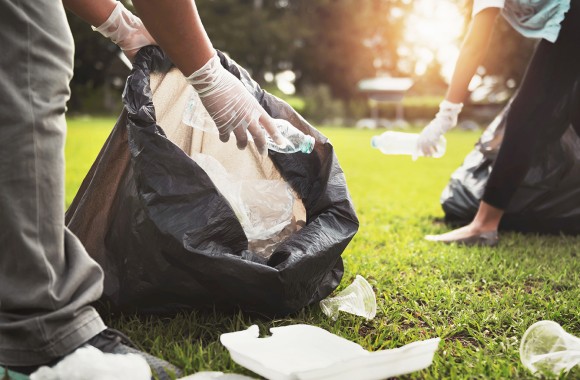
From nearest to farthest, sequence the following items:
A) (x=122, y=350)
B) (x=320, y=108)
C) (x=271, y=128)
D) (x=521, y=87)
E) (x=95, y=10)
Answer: (x=122, y=350) < (x=271, y=128) < (x=95, y=10) < (x=521, y=87) < (x=320, y=108)

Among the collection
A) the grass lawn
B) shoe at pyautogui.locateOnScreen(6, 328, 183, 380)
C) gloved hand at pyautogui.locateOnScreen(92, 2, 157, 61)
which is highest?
gloved hand at pyautogui.locateOnScreen(92, 2, 157, 61)

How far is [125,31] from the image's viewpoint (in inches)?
69.9

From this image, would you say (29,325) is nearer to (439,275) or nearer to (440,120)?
(439,275)

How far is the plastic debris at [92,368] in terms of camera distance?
1.18 meters

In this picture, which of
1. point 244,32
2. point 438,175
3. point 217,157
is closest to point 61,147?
point 217,157

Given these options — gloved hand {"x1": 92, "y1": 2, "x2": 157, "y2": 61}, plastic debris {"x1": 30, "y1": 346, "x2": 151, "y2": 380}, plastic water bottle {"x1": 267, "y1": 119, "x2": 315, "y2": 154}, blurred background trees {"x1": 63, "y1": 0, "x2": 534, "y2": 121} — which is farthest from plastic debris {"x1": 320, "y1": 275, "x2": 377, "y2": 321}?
blurred background trees {"x1": 63, "y1": 0, "x2": 534, "y2": 121}

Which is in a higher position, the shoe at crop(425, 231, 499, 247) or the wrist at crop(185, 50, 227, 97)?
the wrist at crop(185, 50, 227, 97)

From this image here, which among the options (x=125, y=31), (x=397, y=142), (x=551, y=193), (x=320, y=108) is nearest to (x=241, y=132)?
(x=125, y=31)

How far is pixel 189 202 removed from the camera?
161 centimetres

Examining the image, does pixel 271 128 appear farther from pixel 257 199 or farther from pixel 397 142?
pixel 397 142

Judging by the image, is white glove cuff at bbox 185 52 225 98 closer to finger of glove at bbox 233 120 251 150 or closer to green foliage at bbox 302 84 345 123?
finger of glove at bbox 233 120 251 150

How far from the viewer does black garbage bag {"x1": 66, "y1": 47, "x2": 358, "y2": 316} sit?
5.22 ft

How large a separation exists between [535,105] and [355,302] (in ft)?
4.54

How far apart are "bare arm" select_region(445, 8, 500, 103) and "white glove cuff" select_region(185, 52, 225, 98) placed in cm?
146
